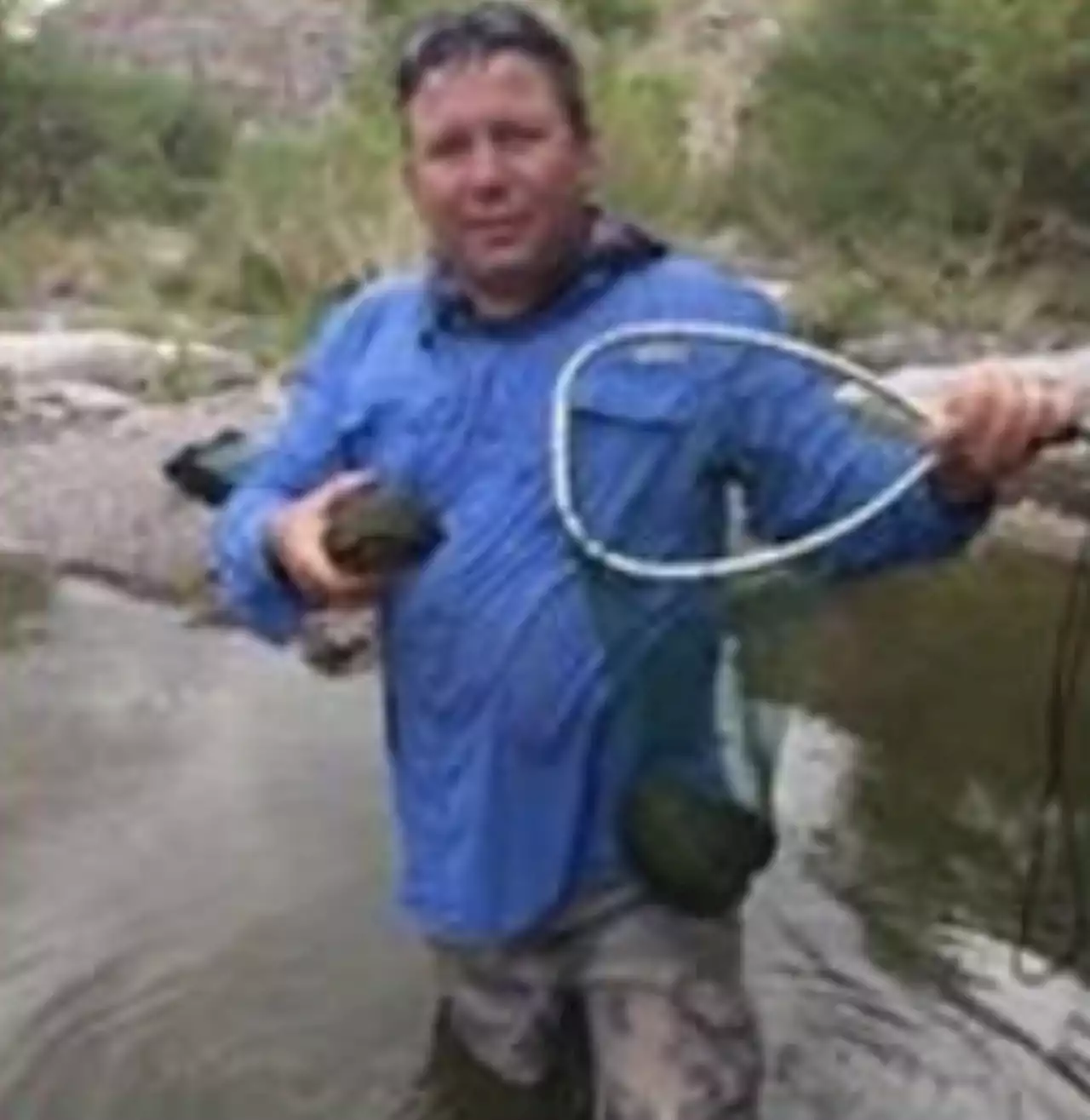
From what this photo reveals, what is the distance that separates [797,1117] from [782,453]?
79.6 inches

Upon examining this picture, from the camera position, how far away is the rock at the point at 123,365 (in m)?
15.6

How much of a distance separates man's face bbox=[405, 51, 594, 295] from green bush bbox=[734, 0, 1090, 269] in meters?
14.2

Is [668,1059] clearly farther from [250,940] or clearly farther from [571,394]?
[250,940]

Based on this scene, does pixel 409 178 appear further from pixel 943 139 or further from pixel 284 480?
Result: pixel 943 139

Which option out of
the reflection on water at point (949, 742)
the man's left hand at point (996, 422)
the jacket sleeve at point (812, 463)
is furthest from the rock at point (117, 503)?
the man's left hand at point (996, 422)

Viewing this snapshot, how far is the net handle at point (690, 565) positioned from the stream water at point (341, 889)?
1.62m

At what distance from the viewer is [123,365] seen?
16.1 m

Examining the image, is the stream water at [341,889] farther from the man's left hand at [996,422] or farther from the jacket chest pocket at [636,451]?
the man's left hand at [996,422]

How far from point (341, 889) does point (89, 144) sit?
78.5ft

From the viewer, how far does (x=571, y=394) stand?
398 cm

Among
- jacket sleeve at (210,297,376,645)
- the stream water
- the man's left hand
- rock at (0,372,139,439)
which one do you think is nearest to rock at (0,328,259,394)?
rock at (0,372,139,439)

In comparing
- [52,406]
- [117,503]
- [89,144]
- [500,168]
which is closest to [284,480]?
→ [500,168]

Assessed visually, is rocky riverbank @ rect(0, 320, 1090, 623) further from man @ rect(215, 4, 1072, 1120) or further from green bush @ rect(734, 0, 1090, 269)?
man @ rect(215, 4, 1072, 1120)

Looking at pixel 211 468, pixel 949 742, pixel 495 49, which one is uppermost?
pixel 495 49
